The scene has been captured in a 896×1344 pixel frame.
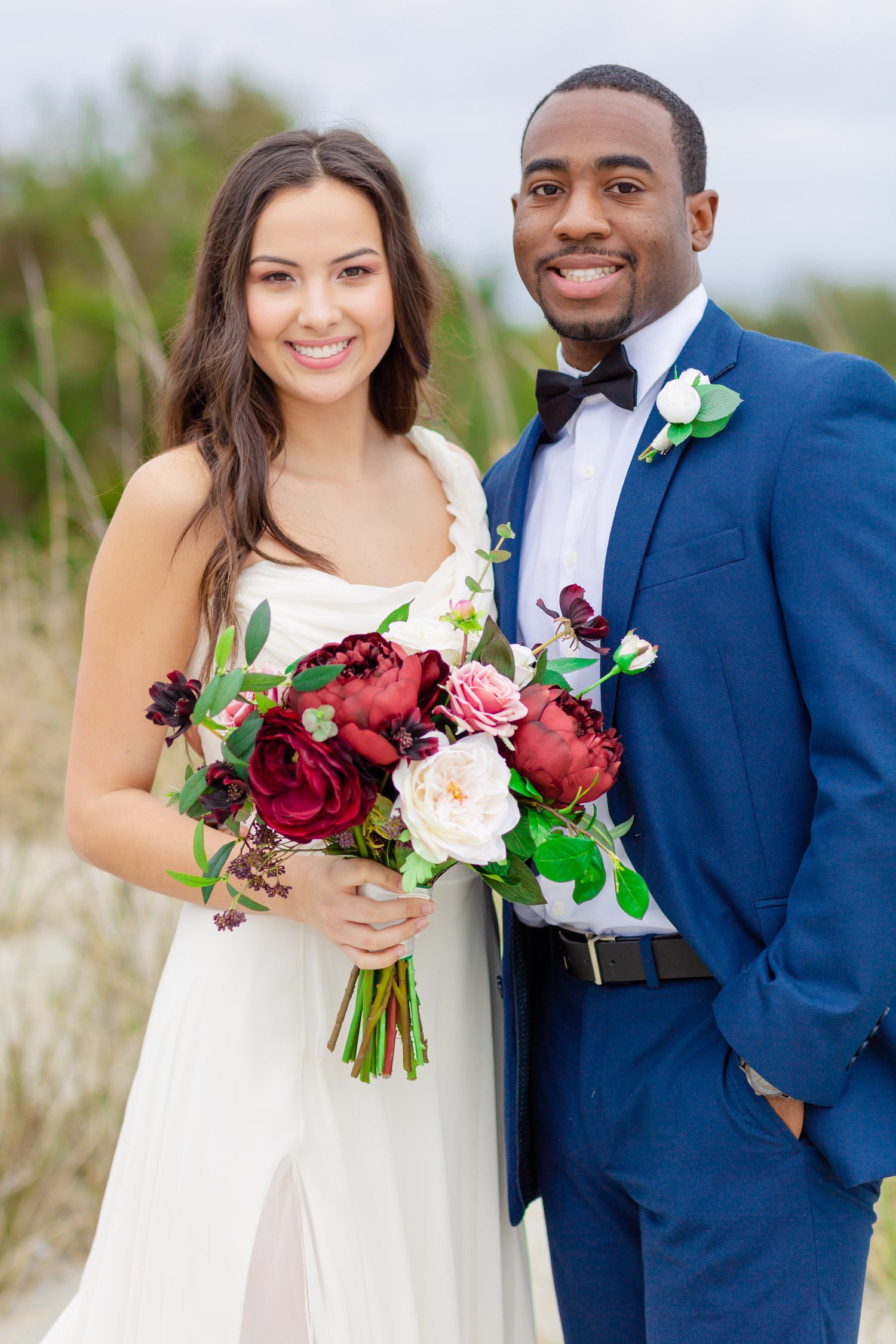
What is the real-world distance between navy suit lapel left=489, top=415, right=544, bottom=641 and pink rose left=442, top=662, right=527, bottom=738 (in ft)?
2.25

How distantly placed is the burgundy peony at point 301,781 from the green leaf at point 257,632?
106mm

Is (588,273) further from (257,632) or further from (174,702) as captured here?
(174,702)

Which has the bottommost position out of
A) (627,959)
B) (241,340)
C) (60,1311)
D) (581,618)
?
(60,1311)

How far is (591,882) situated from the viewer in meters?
2.04

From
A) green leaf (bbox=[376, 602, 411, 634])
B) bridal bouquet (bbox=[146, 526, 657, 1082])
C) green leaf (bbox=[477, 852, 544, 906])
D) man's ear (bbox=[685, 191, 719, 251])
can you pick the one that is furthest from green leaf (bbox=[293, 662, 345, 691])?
man's ear (bbox=[685, 191, 719, 251])

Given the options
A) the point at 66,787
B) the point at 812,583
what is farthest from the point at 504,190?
the point at 66,787

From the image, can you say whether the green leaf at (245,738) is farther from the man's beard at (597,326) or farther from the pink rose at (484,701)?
the man's beard at (597,326)

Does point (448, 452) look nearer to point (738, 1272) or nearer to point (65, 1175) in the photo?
point (738, 1272)

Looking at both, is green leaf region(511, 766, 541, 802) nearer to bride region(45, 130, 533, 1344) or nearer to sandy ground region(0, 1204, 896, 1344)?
bride region(45, 130, 533, 1344)

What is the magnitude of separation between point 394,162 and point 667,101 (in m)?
0.75

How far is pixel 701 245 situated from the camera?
2549mm

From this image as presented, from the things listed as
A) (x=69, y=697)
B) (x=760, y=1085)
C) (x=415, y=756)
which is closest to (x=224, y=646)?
(x=415, y=756)

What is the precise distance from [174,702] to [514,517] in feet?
3.37

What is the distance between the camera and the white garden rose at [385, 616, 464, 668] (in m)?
2.01
